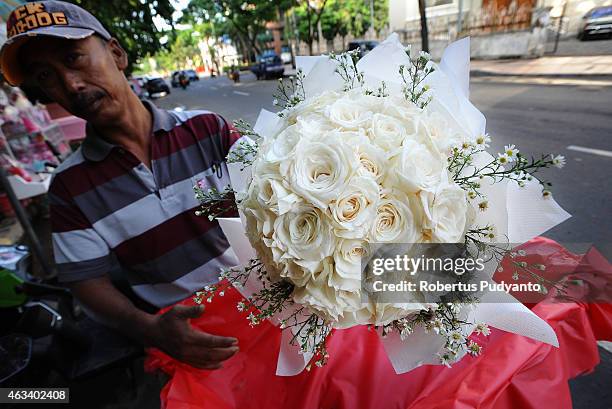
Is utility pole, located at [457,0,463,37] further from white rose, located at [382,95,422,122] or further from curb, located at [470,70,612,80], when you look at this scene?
white rose, located at [382,95,422,122]

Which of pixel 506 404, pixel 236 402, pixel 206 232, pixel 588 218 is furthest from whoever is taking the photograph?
pixel 588 218

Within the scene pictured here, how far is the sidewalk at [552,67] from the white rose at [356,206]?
44.1 ft

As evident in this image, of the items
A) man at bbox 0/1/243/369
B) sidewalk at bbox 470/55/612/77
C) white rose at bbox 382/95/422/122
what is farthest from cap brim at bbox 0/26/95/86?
sidewalk at bbox 470/55/612/77

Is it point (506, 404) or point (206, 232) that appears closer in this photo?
point (506, 404)

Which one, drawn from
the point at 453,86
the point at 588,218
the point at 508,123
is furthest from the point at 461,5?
the point at 453,86

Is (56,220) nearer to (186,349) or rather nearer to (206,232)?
(206,232)

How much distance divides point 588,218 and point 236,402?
4340 mm

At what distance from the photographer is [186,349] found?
3.73 ft

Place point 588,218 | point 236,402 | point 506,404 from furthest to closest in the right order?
point 588,218, point 236,402, point 506,404

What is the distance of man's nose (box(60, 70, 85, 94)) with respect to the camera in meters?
1.44

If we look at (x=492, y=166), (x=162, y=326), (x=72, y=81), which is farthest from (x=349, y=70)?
(x=72, y=81)

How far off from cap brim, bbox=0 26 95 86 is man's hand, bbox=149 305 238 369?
1.15m

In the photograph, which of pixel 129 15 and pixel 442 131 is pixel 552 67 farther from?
pixel 442 131

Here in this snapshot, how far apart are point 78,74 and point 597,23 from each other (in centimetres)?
1845
